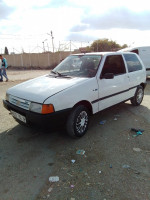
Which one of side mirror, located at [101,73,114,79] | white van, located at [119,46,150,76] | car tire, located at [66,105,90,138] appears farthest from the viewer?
white van, located at [119,46,150,76]

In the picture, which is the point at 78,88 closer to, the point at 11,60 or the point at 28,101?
the point at 28,101

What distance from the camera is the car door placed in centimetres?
353

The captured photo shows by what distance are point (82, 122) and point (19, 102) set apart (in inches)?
51.1

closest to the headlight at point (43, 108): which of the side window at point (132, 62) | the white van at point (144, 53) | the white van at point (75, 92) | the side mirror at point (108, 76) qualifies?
the white van at point (75, 92)

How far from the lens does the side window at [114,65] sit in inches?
147

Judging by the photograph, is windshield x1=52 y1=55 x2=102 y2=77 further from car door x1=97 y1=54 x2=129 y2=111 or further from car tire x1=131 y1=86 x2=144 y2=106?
car tire x1=131 y1=86 x2=144 y2=106

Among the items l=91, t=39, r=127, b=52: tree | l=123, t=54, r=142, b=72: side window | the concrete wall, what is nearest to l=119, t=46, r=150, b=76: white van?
l=123, t=54, r=142, b=72: side window

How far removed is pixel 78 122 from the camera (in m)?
3.22

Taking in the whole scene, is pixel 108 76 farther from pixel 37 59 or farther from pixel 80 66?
pixel 37 59

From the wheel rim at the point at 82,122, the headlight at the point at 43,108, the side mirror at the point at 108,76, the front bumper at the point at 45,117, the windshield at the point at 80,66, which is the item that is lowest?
the wheel rim at the point at 82,122

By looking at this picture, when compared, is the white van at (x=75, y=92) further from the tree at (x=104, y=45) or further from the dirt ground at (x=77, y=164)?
the tree at (x=104, y=45)

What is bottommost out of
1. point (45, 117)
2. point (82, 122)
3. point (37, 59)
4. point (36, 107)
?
point (82, 122)

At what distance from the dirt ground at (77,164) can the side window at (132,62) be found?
1.63 metres

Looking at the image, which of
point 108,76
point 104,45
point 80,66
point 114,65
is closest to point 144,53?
point 114,65
